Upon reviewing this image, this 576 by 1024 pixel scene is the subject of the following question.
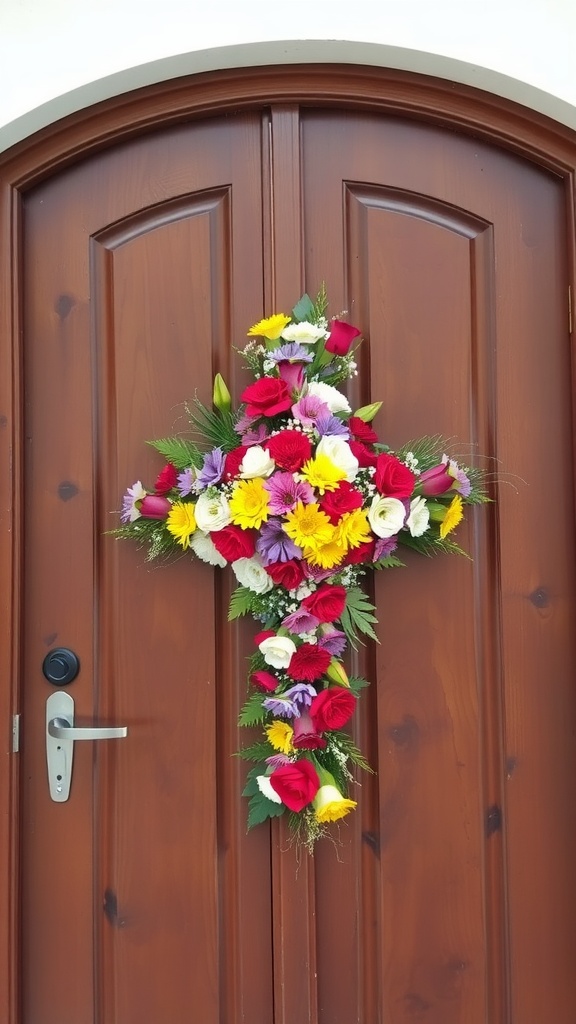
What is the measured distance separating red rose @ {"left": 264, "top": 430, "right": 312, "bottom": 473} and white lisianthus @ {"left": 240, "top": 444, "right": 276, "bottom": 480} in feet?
0.04

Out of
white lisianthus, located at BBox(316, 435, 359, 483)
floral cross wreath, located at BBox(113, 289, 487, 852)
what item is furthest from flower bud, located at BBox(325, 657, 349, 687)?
white lisianthus, located at BBox(316, 435, 359, 483)

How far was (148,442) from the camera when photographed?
130cm

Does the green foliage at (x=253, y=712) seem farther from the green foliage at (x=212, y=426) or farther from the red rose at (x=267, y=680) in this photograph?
the green foliage at (x=212, y=426)

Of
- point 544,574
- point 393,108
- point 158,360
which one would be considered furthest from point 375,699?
point 393,108

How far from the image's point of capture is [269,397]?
1.17 m

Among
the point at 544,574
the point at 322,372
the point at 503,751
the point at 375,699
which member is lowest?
the point at 503,751

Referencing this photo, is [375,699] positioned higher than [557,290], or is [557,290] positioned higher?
[557,290]

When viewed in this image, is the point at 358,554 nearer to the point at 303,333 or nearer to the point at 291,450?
the point at 291,450

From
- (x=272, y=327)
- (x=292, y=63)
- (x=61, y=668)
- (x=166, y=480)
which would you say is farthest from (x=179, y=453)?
(x=292, y=63)

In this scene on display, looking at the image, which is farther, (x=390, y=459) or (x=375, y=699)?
(x=375, y=699)

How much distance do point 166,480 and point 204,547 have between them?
140 mm

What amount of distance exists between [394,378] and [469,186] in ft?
1.36

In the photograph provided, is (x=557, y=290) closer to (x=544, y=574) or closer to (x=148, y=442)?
(x=544, y=574)

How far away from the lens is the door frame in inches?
50.9
